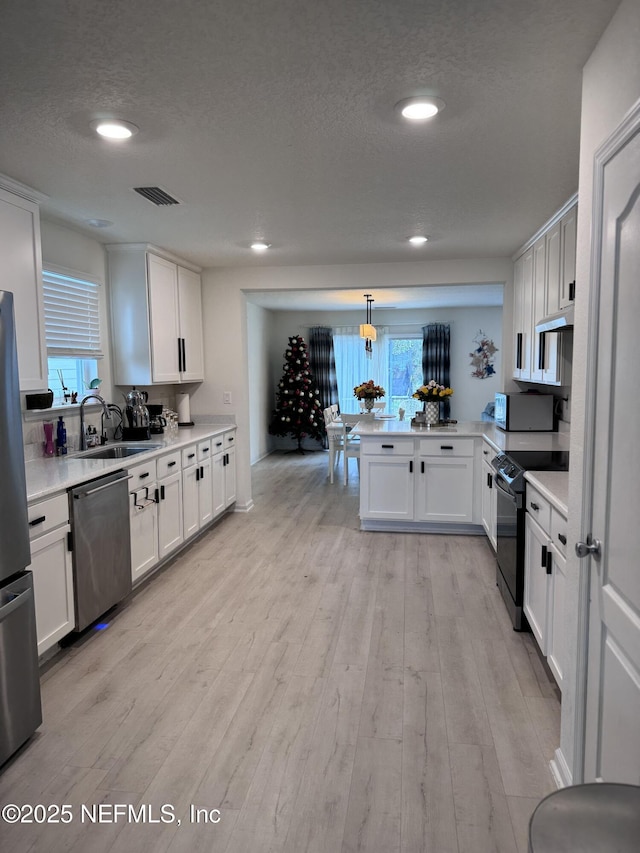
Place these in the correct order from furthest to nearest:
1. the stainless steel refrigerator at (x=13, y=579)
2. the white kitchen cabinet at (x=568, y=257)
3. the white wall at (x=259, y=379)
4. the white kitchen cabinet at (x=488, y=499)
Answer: the white wall at (x=259, y=379) < the white kitchen cabinet at (x=488, y=499) < the white kitchen cabinet at (x=568, y=257) < the stainless steel refrigerator at (x=13, y=579)

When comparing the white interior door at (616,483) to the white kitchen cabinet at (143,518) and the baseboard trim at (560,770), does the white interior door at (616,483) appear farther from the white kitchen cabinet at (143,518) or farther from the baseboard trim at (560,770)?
the white kitchen cabinet at (143,518)

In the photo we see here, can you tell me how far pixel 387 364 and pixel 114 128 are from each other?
799 centimetres

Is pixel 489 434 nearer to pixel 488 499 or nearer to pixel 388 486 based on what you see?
pixel 488 499

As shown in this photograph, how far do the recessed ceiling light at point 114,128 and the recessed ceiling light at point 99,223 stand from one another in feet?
4.84

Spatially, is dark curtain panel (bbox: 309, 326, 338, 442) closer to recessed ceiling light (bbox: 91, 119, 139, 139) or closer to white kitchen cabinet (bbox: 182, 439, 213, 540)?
white kitchen cabinet (bbox: 182, 439, 213, 540)

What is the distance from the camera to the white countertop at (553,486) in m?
2.21

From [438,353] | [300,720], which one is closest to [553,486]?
[300,720]

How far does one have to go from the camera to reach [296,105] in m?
2.10

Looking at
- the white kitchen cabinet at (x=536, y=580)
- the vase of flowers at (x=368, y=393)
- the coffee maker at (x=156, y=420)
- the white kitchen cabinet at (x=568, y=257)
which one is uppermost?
the white kitchen cabinet at (x=568, y=257)

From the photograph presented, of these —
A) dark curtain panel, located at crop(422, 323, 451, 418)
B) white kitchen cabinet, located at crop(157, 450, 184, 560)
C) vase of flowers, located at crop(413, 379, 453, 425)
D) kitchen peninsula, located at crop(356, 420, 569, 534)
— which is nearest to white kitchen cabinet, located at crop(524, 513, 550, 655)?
kitchen peninsula, located at crop(356, 420, 569, 534)

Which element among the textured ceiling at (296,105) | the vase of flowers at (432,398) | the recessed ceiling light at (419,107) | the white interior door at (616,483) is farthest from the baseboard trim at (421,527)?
the recessed ceiling light at (419,107)

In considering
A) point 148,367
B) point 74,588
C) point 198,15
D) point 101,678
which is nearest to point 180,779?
point 101,678

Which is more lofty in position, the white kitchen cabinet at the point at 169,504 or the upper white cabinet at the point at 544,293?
the upper white cabinet at the point at 544,293

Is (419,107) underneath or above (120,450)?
above
